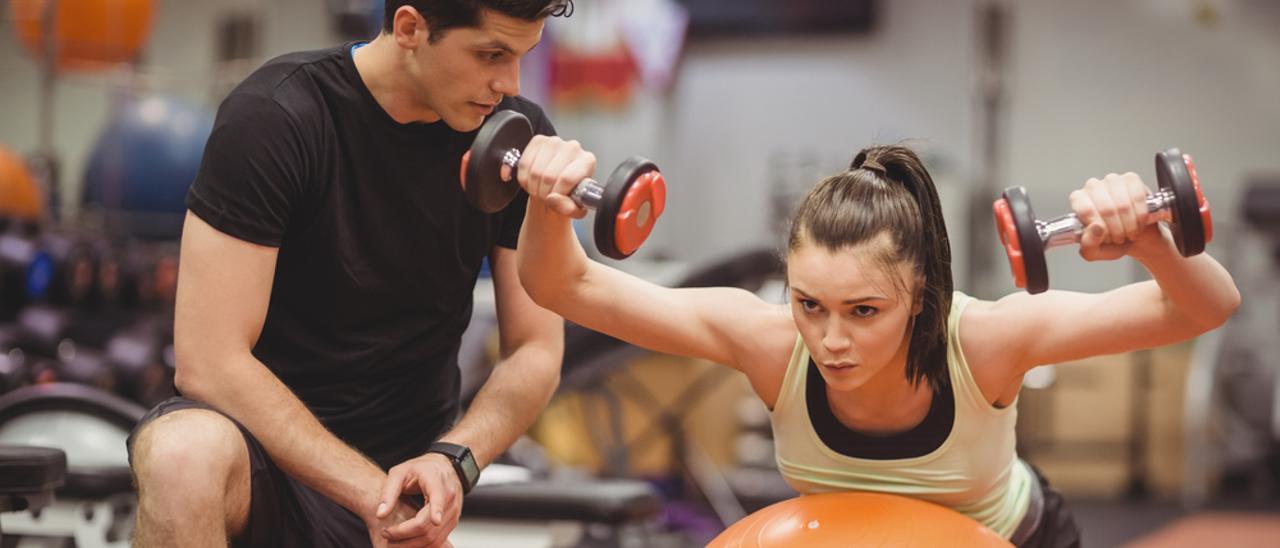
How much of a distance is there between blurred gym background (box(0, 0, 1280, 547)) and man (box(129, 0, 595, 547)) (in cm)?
176

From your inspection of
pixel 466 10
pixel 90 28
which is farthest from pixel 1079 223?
pixel 90 28

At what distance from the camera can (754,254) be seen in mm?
3965

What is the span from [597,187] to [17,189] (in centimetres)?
408

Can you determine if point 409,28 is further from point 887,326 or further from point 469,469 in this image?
point 887,326

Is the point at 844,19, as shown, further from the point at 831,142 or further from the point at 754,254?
the point at 754,254

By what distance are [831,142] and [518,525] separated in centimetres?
543

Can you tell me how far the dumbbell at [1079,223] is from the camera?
1.41 m

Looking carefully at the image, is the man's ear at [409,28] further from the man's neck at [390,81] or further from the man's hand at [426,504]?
the man's hand at [426,504]

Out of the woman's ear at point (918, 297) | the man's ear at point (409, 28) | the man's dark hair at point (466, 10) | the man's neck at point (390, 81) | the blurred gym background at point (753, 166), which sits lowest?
the blurred gym background at point (753, 166)

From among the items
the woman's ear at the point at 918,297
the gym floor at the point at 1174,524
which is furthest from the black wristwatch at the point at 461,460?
the gym floor at the point at 1174,524

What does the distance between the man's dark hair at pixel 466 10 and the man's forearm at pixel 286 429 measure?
0.54 m

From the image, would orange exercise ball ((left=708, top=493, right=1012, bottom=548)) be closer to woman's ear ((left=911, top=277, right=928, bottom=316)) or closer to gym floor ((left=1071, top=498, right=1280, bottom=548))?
woman's ear ((left=911, top=277, right=928, bottom=316))

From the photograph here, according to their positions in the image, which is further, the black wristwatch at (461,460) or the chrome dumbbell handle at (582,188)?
the black wristwatch at (461,460)

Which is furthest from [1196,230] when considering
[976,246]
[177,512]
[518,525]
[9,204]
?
[976,246]
